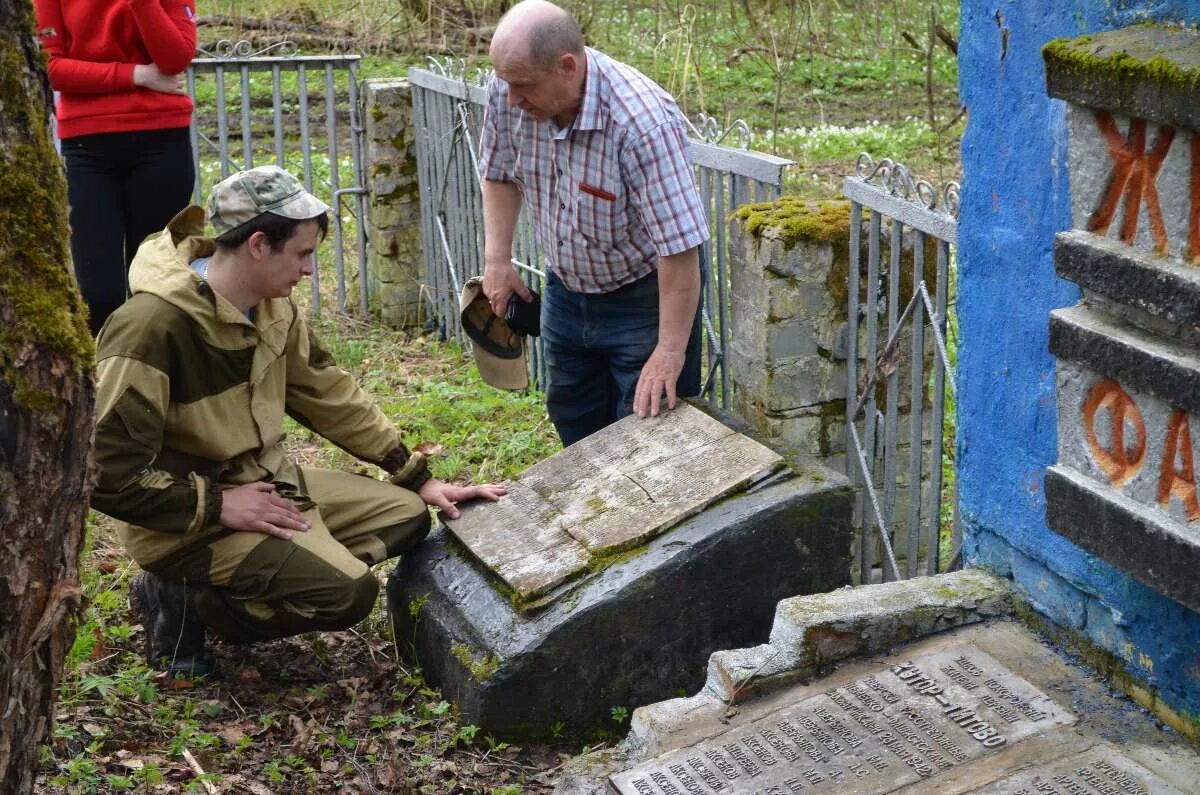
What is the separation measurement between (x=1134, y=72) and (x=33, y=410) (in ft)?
6.62

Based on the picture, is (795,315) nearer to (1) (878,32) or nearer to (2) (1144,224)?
(2) (1144,224)

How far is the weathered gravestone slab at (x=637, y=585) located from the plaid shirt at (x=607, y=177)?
27.4 inches

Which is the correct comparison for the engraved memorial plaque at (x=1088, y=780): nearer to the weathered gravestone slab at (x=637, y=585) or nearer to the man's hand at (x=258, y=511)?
the weathered gravestone slab at (x=637, y=585)

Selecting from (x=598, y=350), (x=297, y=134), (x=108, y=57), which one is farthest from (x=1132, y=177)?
(x=297, y=134)

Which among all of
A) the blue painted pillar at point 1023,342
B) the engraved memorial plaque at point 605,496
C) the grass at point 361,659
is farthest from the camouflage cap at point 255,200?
the blue painted pillar at point 1023,342

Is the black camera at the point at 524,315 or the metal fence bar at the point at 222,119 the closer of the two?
the black camera at the point at 524,315

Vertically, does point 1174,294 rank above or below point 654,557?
above

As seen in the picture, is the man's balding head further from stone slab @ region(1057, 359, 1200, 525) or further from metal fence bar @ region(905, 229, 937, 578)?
stone slab @ region(1057, 359, 1200, 525)

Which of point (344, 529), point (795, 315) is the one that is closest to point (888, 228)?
point (795, 315)

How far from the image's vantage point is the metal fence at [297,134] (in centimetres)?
786

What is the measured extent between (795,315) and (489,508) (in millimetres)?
1138

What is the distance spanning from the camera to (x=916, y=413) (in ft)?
13.4

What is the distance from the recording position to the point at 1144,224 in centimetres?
246

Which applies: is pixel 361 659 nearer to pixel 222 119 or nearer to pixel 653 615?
pixel 653 615
